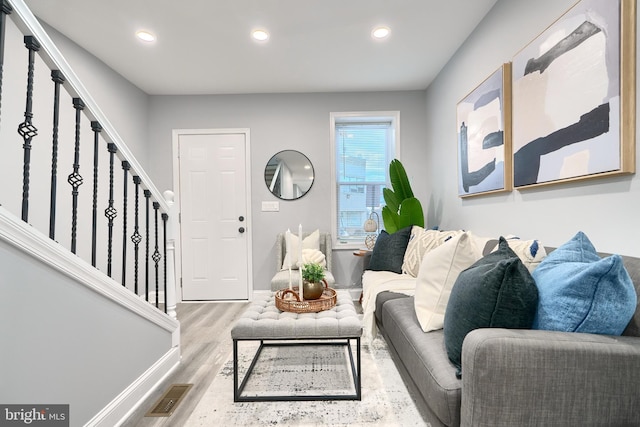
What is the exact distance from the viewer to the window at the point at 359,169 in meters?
4.00

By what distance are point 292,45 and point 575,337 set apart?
9.25 feet

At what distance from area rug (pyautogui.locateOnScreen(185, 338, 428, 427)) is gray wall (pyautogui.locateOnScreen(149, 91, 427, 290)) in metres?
1.73

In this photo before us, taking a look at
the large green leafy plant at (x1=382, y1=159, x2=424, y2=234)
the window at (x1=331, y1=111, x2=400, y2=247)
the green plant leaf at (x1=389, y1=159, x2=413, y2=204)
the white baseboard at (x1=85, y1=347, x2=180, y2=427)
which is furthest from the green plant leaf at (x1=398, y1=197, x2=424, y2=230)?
the white baseboard at (x1=85, y1=347, x2=180, y2=427)

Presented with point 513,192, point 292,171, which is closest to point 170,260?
point 292,171

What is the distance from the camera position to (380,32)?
103 inches

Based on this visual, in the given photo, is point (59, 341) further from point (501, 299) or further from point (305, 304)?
point (501, 299)

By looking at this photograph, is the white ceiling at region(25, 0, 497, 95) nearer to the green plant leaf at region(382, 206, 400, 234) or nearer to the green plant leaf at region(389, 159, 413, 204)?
the green plant leaf at region(389, 159, 413, 204)

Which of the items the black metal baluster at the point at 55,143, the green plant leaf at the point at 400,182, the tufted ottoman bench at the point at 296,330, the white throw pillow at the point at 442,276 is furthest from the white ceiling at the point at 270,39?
the tufted ottoman bench at the point at 296,330

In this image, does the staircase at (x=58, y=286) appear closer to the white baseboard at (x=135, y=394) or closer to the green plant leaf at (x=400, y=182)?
the white baseboard at (x=135, y=394)

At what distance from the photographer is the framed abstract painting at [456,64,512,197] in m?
2.10

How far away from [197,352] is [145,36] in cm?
262

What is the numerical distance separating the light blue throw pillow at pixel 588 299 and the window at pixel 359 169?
9.49ft

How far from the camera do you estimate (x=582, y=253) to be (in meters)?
1.18

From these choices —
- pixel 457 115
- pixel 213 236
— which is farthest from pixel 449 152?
pixel 213 236
